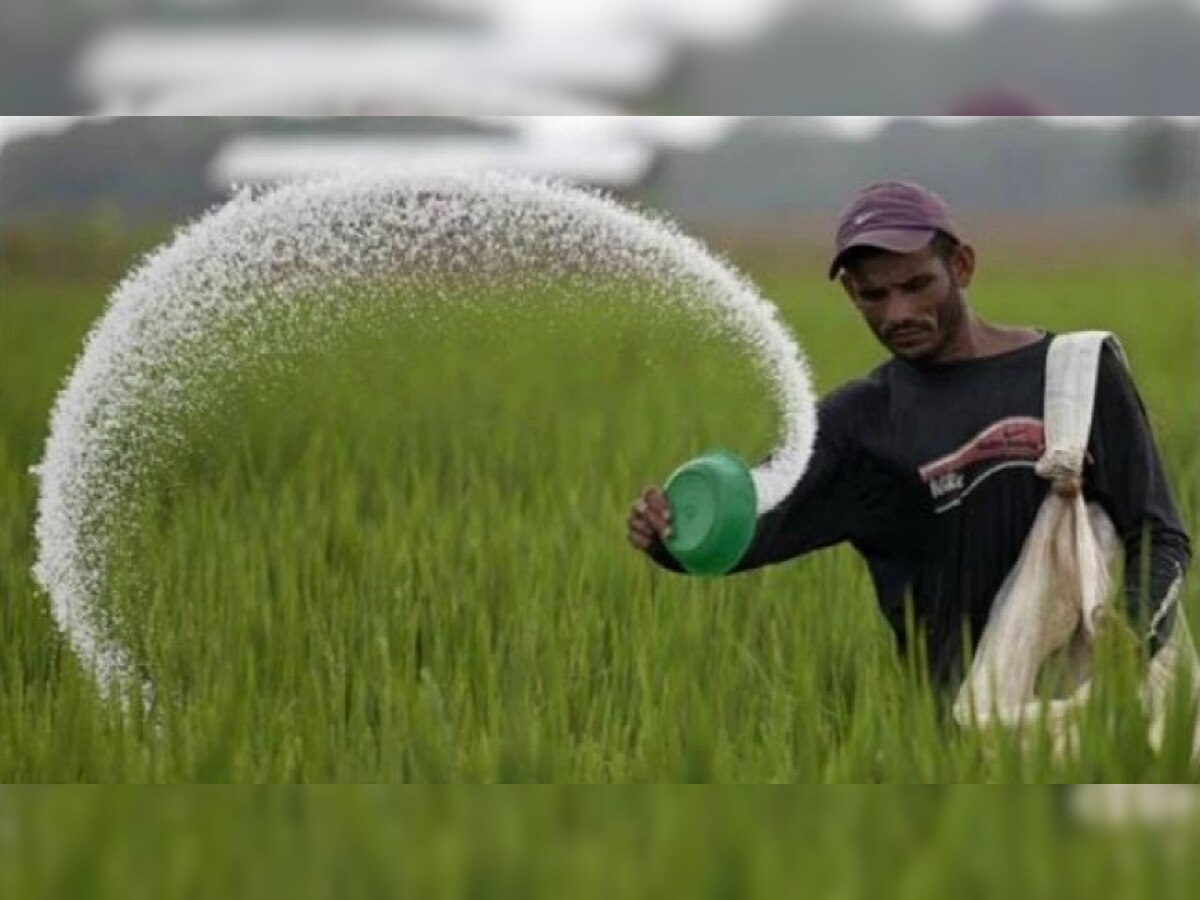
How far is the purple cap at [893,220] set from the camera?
2422 mm

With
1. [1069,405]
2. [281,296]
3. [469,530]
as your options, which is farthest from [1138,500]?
[281,296]

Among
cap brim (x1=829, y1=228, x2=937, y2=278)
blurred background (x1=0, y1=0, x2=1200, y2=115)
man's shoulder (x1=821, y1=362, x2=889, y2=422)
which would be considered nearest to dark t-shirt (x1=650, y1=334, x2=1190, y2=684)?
man's shoulder (x1=821, y1=362, x2=889, y2=422)

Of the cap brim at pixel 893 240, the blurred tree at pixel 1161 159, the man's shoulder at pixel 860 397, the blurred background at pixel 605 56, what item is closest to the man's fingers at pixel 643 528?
the man's shoulder at pixel 860 397

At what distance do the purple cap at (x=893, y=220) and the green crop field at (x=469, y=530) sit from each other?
7 centimetres

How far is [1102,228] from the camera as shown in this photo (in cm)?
254

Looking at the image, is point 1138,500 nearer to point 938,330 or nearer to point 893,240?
point 938,330

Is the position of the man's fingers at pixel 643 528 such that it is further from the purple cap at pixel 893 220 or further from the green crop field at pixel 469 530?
the purple cap at pixel 893 220

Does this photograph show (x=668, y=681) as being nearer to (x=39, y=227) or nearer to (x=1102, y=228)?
(x=1102, y=228)

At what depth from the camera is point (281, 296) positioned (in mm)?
2488

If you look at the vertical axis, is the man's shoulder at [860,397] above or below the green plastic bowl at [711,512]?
above

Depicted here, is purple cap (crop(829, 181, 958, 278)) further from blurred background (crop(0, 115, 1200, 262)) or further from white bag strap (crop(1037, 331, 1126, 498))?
white bag strap (crop(1037, 331, 1126, 498))

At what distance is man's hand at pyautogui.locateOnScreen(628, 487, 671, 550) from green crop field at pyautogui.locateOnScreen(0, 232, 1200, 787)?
0.8 inches

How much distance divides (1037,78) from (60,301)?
1.18 m

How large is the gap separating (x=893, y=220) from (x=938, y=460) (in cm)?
29
